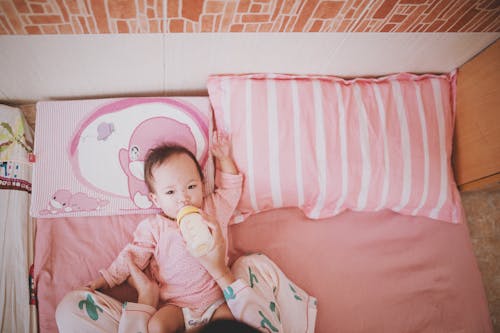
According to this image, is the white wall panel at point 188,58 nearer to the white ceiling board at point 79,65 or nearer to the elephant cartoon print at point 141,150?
the white ceiling board at point 79,65

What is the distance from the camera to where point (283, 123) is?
3.68ft

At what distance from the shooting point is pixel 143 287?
1.01 m

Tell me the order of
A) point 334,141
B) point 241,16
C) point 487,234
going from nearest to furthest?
1. point 241,16
2. point 334,141
3. point 487,234

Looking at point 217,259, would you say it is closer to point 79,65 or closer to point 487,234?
point 79,65

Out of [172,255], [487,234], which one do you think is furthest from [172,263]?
[487,234]

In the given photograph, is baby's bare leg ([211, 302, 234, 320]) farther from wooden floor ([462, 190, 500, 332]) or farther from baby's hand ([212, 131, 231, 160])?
→ wooden floor ([462, 190, 500, 332])

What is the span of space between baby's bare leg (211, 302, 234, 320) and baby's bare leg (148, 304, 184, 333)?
0.36 feet

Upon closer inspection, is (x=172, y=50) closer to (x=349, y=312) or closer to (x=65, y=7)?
(x=65, y=7)

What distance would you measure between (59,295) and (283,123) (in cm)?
97

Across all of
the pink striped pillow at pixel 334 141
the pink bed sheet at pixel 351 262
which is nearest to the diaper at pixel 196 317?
the pink bed sheet at pixel 351 262

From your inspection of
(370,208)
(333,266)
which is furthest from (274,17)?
(333,266)

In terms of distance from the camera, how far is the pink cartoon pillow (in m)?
1.14

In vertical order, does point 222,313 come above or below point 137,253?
below

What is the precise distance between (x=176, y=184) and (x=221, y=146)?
0.24 meters
